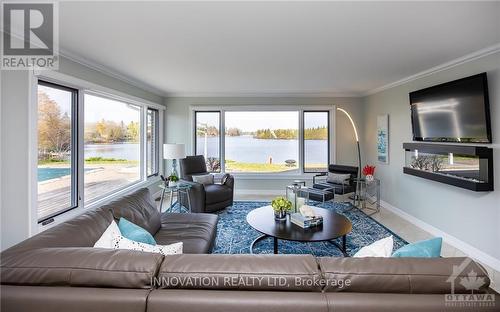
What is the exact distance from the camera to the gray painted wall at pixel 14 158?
2307 millimetres

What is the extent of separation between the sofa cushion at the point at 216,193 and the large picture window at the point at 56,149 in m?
1.95

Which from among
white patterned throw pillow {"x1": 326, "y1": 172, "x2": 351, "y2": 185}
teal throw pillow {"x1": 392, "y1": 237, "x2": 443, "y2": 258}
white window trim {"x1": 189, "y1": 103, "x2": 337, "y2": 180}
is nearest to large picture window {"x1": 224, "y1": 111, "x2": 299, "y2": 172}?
white window trim {"x1": 189, "y1": 103, "x2": 337, "y2": 180}

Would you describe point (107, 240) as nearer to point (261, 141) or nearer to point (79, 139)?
point (79, 139)

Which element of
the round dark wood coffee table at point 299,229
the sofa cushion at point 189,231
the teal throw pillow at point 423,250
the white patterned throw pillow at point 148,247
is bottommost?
the round dark wood coffee table at point 299,229

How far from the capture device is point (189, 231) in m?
2.62

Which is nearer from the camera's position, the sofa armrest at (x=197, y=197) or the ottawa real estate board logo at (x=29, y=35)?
the ottawa real estate board logo at (x=29, y=35)

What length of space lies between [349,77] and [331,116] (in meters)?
1.78

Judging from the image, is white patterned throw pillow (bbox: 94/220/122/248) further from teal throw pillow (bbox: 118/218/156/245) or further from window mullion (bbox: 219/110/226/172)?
window mullion (bbox: 219/110/226/172)

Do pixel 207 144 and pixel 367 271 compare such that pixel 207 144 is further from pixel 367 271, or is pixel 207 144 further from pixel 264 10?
pixel 367 271

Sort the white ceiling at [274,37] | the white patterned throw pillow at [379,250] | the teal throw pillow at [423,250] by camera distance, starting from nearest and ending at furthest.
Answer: the teal throw pillow at [423,250]
the white patterned throw pillow at [379,250]
the white ceiling at [274,37]

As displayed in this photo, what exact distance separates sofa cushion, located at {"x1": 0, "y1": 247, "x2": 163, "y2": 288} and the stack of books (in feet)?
6.69

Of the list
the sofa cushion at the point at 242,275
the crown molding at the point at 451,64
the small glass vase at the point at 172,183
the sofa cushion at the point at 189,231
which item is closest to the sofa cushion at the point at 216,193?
the small glass vase at the point at 172,183

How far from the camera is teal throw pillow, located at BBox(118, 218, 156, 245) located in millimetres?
1782

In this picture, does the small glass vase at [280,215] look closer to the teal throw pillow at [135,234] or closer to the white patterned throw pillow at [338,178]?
the teal throw pillow at [135,234]
